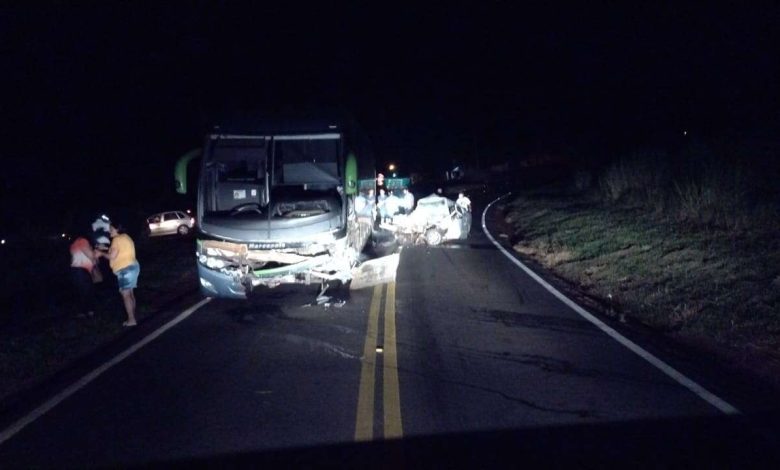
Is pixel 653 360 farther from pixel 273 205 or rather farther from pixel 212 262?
pixel 212 262

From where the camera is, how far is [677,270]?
48.9 feet

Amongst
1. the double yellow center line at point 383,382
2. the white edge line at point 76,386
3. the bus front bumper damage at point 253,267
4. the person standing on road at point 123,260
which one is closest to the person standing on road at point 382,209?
the bus front bumper damage at point 253,267

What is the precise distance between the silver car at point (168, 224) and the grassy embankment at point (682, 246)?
46.2 ft

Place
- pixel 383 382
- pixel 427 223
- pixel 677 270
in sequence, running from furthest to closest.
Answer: pixel 427 223 → pixel 677 270 → pixel 383 382

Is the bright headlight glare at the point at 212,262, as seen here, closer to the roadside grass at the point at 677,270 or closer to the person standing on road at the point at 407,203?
the roadside grass at the point at 677,270

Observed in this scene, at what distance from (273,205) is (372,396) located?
6205 millimetres

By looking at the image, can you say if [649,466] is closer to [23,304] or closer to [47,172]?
[23,304]

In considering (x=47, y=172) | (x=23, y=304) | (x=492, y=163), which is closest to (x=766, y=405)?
(x=23, y=304)

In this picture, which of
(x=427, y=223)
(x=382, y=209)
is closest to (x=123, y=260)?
(x=427, y=223)

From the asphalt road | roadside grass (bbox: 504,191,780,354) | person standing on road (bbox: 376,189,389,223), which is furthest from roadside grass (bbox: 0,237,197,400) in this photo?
roadside grass (bbox: 504,191,780,354)

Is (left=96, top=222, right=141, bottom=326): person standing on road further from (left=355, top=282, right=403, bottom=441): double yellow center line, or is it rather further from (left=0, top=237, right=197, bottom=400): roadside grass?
(left=355, top=282, right=403, bottom=441): double yellow center line

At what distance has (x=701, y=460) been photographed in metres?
5.78

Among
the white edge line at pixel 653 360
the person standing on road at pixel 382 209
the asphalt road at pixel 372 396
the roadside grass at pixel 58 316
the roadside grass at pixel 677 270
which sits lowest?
the roadside grass at pixel 58 316

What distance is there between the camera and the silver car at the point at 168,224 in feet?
106
